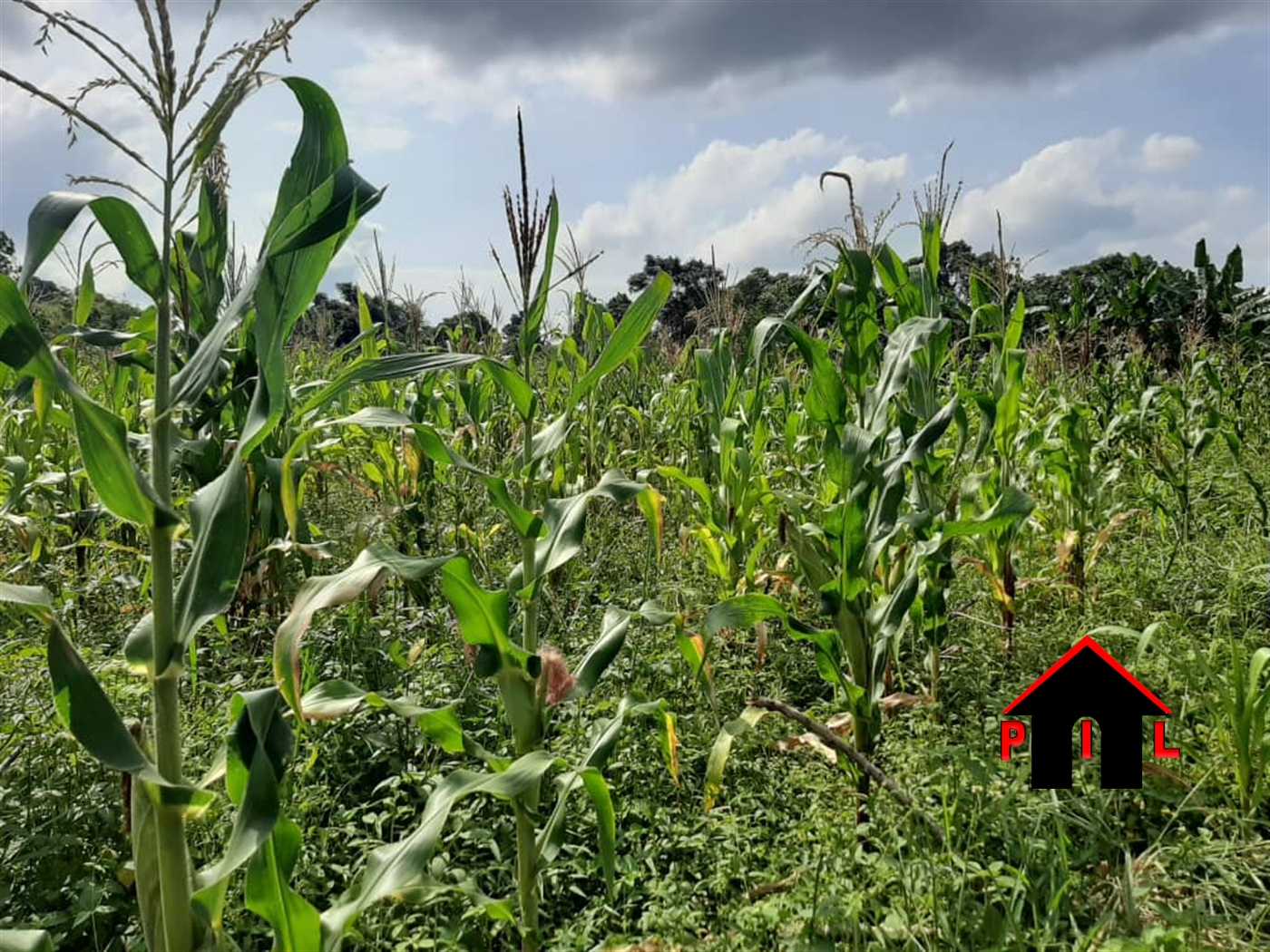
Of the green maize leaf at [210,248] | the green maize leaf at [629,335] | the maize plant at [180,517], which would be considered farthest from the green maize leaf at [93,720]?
the green maize leaf at [210,248]

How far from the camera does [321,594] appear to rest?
1.39m

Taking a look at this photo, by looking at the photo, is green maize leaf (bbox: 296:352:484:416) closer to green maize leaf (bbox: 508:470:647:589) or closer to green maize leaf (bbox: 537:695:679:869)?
green maize leaf (bbox: 508:470:647:589)

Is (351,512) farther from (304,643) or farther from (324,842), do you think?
(324,842)

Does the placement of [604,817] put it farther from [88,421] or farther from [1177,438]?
[1177,438]

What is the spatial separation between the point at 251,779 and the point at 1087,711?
150 centimetres

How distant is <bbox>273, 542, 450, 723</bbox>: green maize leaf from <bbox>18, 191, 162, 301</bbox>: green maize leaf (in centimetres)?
52

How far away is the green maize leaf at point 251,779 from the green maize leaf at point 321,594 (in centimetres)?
7

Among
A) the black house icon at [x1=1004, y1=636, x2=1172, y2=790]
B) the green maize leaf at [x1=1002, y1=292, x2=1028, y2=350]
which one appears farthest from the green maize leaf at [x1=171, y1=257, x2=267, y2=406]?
the green maize leaf at [x1=1002, y1=292, x2=1028, y2=350]

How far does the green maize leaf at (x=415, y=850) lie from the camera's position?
1.34m

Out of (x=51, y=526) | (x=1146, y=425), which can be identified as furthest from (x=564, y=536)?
(x=1146, y=425)

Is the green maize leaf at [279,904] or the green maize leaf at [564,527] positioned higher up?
the green maize leaf at [564,527]

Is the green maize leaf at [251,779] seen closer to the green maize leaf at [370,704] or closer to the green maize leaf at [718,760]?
the green maize leaf at [370,704]

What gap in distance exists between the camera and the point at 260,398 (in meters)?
1.33

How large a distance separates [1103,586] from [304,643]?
313cm
